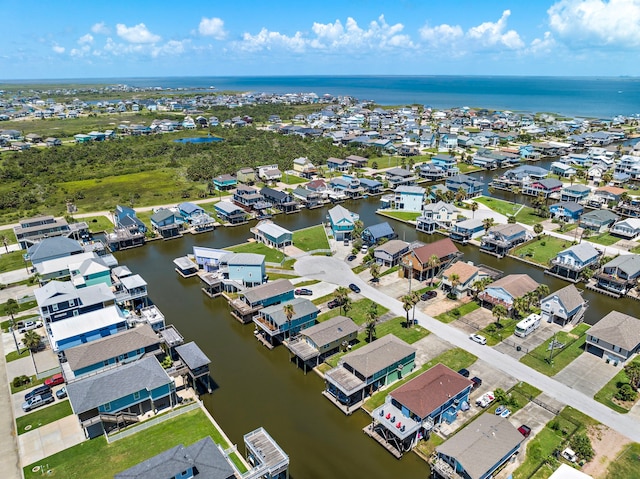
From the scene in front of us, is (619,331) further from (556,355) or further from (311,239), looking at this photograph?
(311,239)

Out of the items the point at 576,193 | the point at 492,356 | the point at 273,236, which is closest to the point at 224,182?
the point at 273,236

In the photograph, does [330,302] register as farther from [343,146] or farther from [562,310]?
[343,146]

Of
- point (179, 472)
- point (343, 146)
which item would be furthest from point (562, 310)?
point (343, 146)

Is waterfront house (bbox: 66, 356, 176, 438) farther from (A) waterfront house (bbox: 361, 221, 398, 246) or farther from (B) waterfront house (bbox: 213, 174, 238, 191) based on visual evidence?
(B) waterfront house (bbox: 213, 174, 238, 191)

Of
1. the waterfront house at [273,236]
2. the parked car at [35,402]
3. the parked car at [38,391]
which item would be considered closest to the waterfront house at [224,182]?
the waterfront house at [273,236]

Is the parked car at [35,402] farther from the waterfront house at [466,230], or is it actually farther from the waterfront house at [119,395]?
the waterfront house at [466,230]

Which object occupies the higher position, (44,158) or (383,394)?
(44,158)
